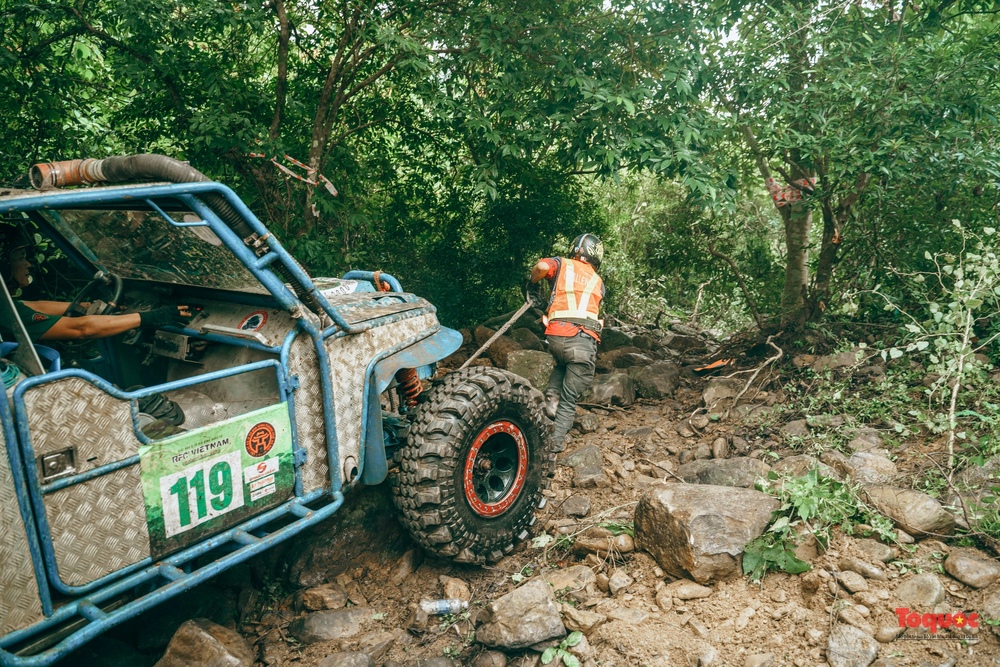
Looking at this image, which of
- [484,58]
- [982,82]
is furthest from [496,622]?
[982,82]

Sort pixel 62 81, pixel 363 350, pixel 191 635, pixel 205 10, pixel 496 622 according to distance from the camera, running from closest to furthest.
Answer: pixel 191 635
pixel 496 622
pixel 363 350
pixel 205 10
pixel 62 81

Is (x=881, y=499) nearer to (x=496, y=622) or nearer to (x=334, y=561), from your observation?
(x=496, y=622)

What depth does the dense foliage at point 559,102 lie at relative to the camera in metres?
4.43

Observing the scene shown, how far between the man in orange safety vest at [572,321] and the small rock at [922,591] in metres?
2.63

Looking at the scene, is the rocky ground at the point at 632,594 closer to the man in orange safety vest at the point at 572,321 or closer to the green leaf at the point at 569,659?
the green leaf at the point at 569,659

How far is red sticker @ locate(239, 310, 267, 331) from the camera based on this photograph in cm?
297

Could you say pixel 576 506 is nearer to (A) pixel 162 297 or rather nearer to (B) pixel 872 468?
(B) pixel 872 468

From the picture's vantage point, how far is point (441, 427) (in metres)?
3.16

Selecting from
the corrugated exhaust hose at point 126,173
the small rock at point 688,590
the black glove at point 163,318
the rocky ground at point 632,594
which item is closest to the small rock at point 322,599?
the rocky ground at point 632,594

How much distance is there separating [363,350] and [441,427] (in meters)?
0.54

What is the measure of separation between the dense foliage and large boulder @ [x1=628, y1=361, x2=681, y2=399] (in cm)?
103

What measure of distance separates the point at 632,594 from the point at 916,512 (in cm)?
144

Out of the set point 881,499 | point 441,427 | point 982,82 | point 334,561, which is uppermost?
point 982,82

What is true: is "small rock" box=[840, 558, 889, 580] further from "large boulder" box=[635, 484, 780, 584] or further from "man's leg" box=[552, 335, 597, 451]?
"man's leg" box=[552, 335, 597, 451]
